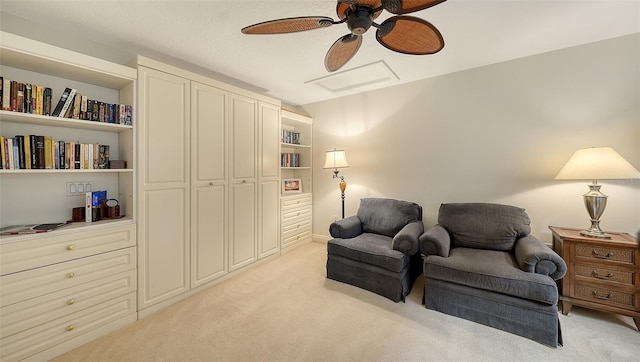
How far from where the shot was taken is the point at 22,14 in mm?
1731

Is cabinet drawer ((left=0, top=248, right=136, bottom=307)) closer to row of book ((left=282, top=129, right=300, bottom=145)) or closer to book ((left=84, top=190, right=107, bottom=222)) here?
book ((left=84, top=190, right=107, bottom=222))

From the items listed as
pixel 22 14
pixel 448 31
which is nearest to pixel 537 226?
pixel 448 31

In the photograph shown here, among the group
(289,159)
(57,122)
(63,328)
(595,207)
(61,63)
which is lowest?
(63,328)

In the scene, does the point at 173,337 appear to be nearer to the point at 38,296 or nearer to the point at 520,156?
the point at 38,296

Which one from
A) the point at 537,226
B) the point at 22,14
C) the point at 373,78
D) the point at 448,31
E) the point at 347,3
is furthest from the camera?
the point at 373,78

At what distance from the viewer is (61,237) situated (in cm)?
164

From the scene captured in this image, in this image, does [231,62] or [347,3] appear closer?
[347,3]

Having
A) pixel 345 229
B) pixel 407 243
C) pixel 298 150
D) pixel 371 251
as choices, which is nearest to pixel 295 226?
pixel 345 229

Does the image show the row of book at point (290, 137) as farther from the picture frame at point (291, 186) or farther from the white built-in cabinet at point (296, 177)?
the picture frame at point (291, 186)

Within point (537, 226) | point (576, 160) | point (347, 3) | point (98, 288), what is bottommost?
point (98, 288)

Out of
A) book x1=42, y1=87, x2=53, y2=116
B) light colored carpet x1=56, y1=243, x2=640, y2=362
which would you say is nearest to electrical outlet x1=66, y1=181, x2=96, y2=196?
book x1=42, y1=87, x2=53, y2=116

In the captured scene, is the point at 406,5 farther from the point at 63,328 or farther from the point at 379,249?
the point at 63,328

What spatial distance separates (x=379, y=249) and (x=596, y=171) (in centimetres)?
185

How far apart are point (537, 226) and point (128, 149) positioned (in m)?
4.03
